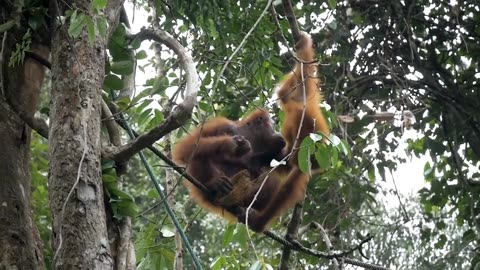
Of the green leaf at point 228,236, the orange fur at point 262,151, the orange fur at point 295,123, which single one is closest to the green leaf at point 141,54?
the orange fur at point 262,151

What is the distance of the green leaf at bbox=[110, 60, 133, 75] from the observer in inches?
121

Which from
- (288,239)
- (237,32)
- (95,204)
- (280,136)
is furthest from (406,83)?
(95,204)

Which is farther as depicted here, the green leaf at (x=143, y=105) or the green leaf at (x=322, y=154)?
the green leaf at (x=143, y=105)

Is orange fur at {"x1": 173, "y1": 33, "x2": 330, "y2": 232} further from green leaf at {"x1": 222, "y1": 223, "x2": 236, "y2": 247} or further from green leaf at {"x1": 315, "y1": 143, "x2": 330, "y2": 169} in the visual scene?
green leaf at {"x1": 315, "y1": 143, "x2": 330, "y2": 169}

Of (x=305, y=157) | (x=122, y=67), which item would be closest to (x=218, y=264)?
(x=305, y=157)

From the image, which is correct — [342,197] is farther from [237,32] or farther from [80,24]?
[80,24]

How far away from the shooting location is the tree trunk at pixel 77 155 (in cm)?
200

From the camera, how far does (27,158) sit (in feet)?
8.54

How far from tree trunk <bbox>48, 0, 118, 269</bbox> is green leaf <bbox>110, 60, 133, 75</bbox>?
0.60 metres

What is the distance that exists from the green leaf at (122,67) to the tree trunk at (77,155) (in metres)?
0.60

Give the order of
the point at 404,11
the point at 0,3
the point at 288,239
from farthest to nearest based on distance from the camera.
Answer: the point at 404,11 < the point at 288,239 < the point at 0,3

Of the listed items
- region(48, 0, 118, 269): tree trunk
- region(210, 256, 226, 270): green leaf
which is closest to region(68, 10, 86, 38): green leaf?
region(48, 0, 118, 269): tree trunk

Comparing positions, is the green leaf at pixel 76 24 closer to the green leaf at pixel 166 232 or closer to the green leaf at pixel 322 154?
the green leaf at pixel 322 154

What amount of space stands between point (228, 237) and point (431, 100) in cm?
265
